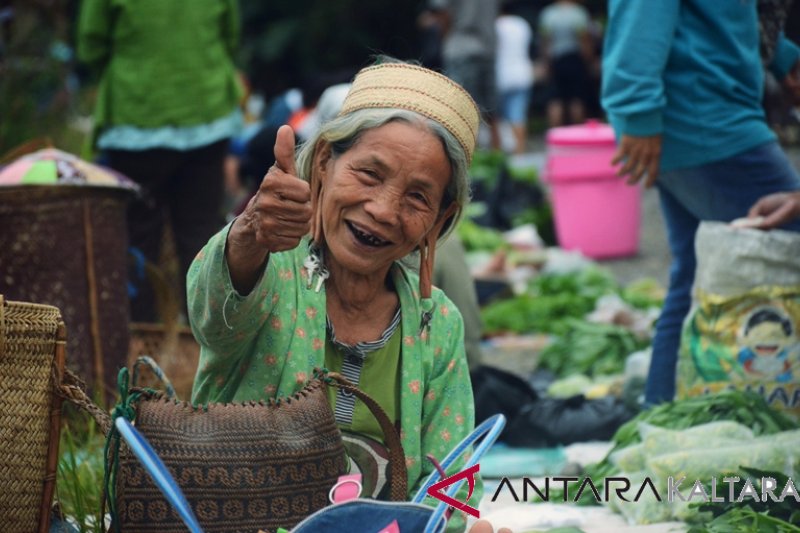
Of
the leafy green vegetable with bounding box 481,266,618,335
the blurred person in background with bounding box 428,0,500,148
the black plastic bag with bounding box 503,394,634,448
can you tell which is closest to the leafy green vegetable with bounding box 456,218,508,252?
the leafy green vegetable with bounding box 481,266,618,335

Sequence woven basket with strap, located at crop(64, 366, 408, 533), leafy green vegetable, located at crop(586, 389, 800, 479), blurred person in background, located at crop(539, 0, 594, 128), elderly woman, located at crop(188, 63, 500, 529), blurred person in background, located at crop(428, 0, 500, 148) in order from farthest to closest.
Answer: blurred person in background, located at crop(539, 0, 594, 128) < blurred person in background, located at crop(428, 0, 500, 148) < leafy green vegetable, located at crop(586, 389, 800, 479) < elderly woman, located at crop(188, 63, 500, 529) < woven basket with strap, located at crop(64, 366, 408, 533)

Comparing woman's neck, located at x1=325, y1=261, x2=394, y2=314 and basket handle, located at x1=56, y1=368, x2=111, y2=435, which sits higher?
woman's neck, located at x1=325, y1=261, x2=394, y2=314

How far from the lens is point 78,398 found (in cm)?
242

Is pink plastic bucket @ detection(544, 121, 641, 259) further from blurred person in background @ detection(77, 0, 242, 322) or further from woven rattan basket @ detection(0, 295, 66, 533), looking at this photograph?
→ woven rattan basket @ detection(0, 295, 66, 533)

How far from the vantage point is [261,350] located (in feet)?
8.45

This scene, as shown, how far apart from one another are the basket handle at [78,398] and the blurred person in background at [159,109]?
11.2 feet

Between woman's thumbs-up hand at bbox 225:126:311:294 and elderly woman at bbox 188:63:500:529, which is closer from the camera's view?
woman's thumbs-up hand at bbox 225:126:311:294

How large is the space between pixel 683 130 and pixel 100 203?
205 centimetres

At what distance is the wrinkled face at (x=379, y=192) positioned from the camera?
2623mm

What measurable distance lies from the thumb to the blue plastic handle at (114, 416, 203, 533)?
1.69 ft

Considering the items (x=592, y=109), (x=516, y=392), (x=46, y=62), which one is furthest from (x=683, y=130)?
(x=592, y=109)

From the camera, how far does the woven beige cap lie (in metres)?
2.66

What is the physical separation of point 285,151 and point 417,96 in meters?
0.52

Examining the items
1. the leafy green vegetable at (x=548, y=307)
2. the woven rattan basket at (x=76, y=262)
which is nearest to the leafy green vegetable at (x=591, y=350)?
the leafy green vegetable at (x=548, y=307)
